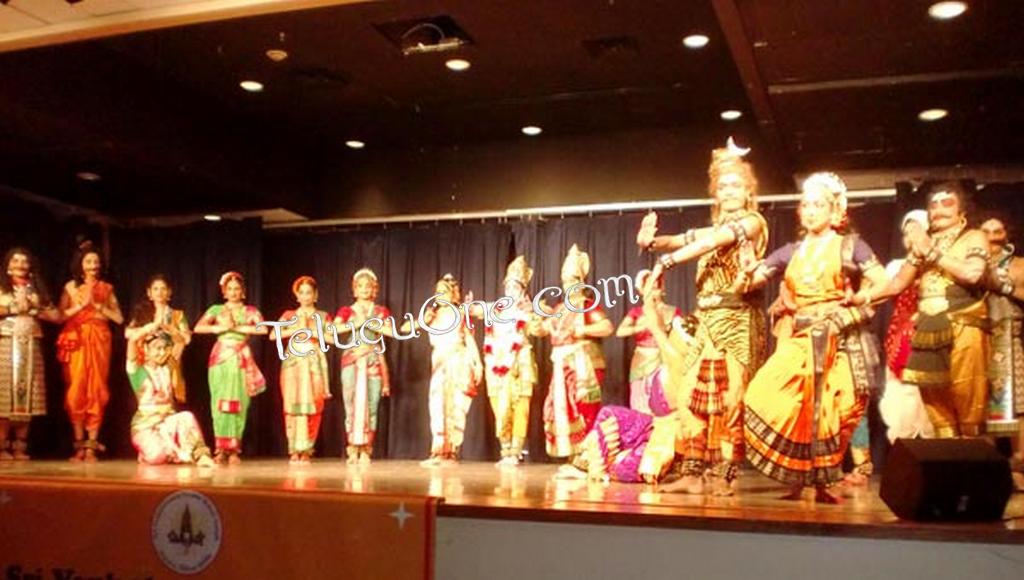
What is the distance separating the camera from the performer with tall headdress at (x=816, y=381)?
3.77 metres

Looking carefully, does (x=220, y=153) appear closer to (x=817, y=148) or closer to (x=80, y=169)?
(x=80, y=169)

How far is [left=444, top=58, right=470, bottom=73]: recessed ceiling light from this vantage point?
6246 mm

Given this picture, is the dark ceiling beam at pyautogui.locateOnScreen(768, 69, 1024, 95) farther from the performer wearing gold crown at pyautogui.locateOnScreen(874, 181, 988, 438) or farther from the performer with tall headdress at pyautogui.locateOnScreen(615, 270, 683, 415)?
the performer with tall headdress at pyautogui.locateOnScreen(615, 270, 683, 415)

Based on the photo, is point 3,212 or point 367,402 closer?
point 367,402

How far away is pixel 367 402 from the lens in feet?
24.3

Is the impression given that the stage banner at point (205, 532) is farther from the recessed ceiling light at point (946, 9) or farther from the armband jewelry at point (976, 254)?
the recessed ceiling light at point (946, 9)

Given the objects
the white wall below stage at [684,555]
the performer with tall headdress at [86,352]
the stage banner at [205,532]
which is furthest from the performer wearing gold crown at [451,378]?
the white wall below stage at [684,555]

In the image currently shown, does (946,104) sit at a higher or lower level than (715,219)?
higher

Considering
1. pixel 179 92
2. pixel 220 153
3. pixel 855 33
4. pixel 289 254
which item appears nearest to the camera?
pixel 855 33

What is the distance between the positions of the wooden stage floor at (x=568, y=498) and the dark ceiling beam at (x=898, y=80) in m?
2.14

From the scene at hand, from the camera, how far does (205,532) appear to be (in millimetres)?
3248

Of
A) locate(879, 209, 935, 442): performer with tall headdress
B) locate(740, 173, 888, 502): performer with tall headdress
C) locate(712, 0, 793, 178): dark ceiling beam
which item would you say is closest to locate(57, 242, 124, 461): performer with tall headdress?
locate(712, 0, 793, 178): dark ceiling beam

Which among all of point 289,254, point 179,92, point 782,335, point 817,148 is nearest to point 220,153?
point 179,92

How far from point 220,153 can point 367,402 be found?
7.05 feet
